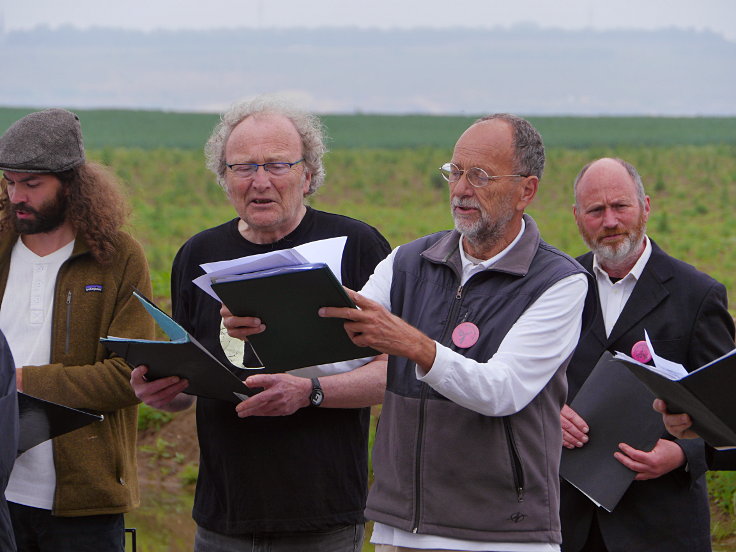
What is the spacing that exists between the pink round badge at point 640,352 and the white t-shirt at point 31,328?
196cm

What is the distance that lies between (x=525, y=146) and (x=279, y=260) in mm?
822

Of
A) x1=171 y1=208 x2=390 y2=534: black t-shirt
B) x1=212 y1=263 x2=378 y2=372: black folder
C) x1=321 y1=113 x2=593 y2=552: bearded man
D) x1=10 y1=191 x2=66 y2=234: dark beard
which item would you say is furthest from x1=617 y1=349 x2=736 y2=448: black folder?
x1=10 y1=191 x2=66 y2=234: dark beard

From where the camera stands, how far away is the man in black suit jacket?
3.71m

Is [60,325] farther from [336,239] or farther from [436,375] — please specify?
[436,375]

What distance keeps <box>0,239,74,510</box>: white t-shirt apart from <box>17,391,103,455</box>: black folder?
1.02 feet

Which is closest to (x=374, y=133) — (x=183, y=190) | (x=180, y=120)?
(x=180, y=120)

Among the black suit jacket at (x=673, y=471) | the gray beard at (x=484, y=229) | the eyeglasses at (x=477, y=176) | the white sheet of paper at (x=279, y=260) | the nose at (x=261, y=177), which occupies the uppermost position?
the eyeglasses at (x=477, y=176)

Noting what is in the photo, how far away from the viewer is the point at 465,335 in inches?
118

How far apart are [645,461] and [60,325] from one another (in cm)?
198

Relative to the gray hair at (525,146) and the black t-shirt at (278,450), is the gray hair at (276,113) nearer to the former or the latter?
the black t-shirt at (278,450)

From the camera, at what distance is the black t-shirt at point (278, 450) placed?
3.48 meters

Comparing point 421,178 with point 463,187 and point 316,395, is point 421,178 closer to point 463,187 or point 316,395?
point 316,395

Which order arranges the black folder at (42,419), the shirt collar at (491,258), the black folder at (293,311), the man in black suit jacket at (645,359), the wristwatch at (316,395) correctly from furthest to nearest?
the man in black suit jacket at (645,359) < the wristwatch at (316,395) < the black folder at (42,419) < the shirt collar at (491,258) < the black folder at (293,311)

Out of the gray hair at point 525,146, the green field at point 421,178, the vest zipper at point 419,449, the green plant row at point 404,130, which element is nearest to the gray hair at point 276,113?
the green field at point 421,178
